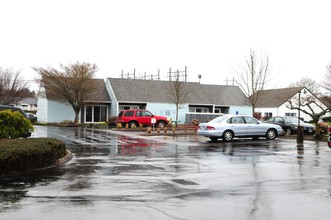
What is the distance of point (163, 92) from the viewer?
46781mm

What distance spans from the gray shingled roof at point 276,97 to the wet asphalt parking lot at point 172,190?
153 feet

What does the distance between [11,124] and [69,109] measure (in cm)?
2899

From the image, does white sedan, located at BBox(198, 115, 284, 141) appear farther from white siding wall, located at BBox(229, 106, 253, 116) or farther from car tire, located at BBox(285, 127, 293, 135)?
white siding wall, located at BBox(229, 106, 253, 116)

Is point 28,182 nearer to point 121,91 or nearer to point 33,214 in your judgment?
point 33,214

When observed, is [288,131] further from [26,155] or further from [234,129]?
[26,155]

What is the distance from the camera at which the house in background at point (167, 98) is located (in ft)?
145

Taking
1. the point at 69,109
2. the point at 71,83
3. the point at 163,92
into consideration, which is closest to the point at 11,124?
the point at 71,83

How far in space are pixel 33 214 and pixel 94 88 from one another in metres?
36.5

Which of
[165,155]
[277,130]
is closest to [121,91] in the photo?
Result: [277,130]

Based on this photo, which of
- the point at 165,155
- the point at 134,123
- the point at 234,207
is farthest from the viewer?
the point at 134,123

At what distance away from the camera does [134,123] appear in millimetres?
35812

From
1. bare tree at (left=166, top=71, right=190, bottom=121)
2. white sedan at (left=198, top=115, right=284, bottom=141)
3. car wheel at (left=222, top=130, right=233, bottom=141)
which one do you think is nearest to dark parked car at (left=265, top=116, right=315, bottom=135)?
white sedan at (left=198, top=115, right=284, bottom=141)

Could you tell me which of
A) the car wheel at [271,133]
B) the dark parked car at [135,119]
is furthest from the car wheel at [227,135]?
the dark parked car at [135,119]

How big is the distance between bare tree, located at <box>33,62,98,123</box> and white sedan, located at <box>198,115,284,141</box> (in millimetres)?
21278
